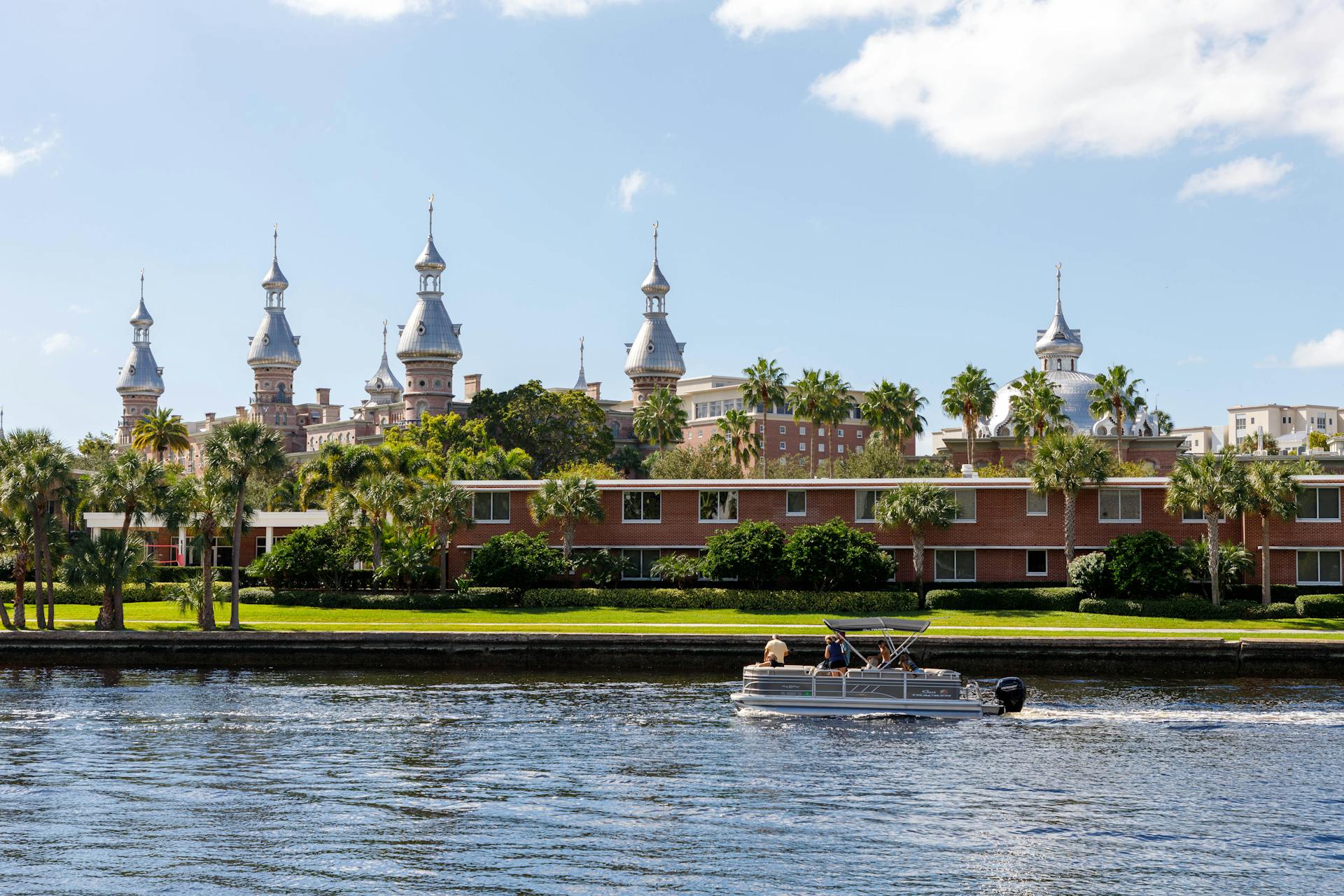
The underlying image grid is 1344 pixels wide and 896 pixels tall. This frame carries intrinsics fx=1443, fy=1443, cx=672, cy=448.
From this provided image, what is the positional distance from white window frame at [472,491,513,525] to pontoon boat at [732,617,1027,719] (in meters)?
30.6

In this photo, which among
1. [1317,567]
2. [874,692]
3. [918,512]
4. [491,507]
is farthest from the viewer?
[491,507]

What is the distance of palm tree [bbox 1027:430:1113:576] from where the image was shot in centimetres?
6469

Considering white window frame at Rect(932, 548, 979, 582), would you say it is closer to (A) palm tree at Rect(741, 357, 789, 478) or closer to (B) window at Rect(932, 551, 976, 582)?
(B) window at Rect(932, 551, 976, 582)

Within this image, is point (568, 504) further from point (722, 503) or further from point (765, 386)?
point (765, 386)

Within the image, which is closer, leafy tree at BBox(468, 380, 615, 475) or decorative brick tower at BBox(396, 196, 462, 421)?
leafy tree at BBox(468, 380, 615, 475)

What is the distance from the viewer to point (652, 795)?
31.2m

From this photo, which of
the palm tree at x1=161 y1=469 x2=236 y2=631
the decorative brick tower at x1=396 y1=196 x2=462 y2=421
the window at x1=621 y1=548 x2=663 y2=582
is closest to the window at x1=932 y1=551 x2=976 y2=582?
the window at x1=621 y1=548 x2=663 y2=582

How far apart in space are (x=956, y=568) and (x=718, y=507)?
38.3 feet

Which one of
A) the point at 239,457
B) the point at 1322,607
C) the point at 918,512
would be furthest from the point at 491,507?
the point at 1322,607

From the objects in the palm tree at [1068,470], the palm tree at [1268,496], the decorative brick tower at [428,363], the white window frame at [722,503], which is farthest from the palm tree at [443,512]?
the decorative brick tower at [428,363]

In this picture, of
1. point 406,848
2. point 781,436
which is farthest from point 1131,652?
point 781,436

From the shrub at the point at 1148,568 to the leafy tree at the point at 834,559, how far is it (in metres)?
10.0

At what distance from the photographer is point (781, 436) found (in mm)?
190750

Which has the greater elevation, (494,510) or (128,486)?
(128,486)
